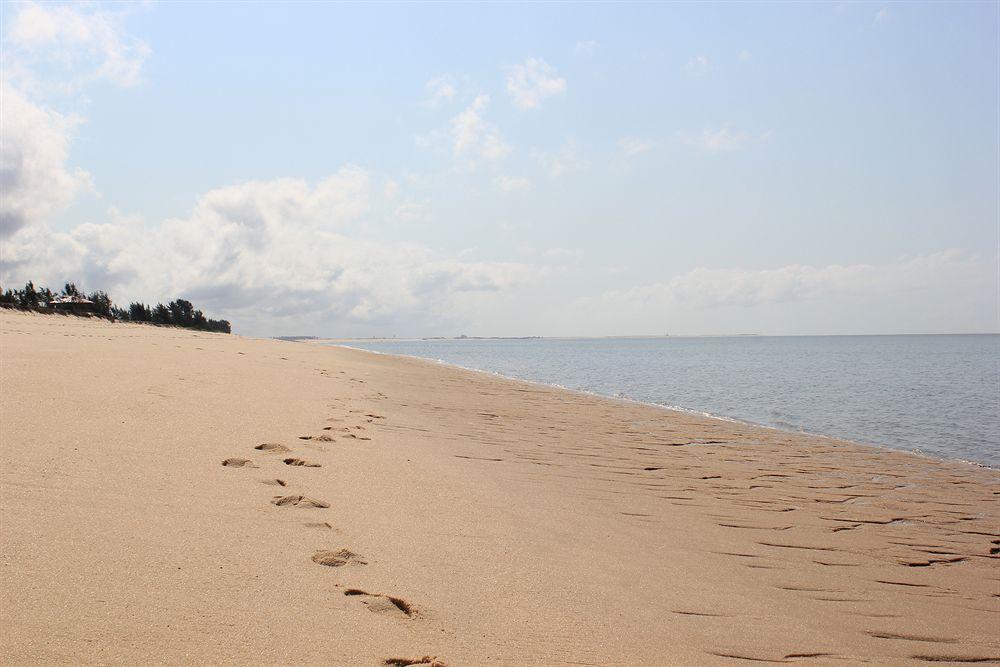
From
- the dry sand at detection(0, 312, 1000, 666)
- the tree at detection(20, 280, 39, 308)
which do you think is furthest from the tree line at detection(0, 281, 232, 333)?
the dry sand at detection(0, 312, 1000, 666)

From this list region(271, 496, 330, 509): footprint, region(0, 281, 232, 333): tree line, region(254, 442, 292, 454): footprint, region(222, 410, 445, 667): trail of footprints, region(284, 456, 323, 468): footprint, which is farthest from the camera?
region(0, 281, 232, 333): tree line

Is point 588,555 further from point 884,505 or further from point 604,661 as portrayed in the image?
point 884,505

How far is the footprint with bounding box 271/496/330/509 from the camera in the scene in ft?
12.7

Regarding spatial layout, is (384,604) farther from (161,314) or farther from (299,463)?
(161,314)

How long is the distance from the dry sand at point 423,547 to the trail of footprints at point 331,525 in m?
0.02

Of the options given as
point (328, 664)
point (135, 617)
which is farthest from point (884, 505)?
point (135, 617)

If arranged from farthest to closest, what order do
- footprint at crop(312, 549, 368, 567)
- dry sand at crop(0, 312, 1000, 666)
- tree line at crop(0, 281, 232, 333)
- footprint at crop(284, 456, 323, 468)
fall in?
tree line at crop(0, 281, 232, 333)
footprint at crop(284, 456, 323, 468)
footprint at crop(312, 549, 368, 567)
dry sand at crop(0, 312, 1000, 666)

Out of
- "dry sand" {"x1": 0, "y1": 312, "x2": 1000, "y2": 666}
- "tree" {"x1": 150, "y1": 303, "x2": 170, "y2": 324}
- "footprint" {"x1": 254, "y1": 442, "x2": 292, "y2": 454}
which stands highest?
"tree" {"x1": 150, "y1": 303, "x2": 170, "y2": 324}

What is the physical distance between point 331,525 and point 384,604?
41.0 inches

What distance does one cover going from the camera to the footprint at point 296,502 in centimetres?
388

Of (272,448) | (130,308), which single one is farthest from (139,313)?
(272,448)

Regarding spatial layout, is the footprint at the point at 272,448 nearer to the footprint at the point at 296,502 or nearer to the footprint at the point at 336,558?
the footprint at the point at 296,502

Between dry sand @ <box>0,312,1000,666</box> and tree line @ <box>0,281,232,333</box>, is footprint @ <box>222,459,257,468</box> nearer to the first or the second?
dry sand @ <box>0,312,1000,666</box>

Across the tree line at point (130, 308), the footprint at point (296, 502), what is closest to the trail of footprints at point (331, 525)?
the footprint at point (296, 502)
